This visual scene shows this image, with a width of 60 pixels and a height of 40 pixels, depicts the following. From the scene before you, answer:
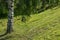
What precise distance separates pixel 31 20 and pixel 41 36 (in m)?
4.13

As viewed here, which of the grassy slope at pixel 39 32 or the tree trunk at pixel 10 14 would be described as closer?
the grassy slope at pixel 39 32

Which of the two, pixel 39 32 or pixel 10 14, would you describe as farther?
pixel 39 32

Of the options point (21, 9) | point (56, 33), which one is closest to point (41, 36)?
point (56, 33)

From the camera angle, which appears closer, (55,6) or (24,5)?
(24,5)

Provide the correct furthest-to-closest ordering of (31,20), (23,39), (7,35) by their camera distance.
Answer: (31,20)
(7,35)
(23,39)

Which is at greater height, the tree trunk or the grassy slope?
the tree trunk

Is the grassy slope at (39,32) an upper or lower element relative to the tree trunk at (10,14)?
lower

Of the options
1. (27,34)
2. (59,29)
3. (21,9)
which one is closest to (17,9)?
(21,9)

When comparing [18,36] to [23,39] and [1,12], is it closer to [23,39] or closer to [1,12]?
[23,39]

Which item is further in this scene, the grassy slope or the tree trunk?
the tree trunk

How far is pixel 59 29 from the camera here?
37.8ft

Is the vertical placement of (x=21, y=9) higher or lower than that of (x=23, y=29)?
higher

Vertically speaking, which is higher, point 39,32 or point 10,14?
point 10,14

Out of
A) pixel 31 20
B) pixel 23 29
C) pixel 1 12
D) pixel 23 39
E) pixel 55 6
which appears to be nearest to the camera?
pixel 23 39
